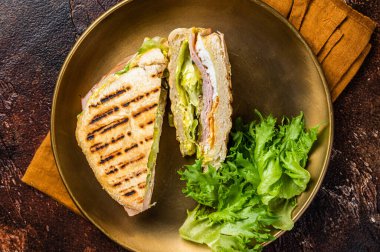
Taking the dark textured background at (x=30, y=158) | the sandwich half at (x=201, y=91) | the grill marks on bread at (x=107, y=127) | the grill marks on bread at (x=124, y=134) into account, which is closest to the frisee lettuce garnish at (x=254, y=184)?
the sandwich half at (x=201, y=91)

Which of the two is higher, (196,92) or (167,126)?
(196,92)

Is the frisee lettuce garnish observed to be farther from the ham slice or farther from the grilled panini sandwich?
the grilled panini sandwich

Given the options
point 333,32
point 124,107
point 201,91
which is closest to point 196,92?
point 201,91

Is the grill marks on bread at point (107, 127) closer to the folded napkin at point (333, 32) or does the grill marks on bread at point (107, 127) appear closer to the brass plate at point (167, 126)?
the brass plate at point (167, 126)

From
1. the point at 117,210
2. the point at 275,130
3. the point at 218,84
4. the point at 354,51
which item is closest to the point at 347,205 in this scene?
the point at 275,130

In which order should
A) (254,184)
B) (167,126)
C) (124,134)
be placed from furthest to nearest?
(167,126)
(124,134)
(254,184)

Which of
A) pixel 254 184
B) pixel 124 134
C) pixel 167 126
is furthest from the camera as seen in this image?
pixel 167 126

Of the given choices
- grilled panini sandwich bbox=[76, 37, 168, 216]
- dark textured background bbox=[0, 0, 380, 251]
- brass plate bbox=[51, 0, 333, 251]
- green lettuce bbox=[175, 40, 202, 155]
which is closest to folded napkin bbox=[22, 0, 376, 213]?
brass plate bbox=[51, 0, 333, 251]

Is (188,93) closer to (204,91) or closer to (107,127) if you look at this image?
(204,91)
